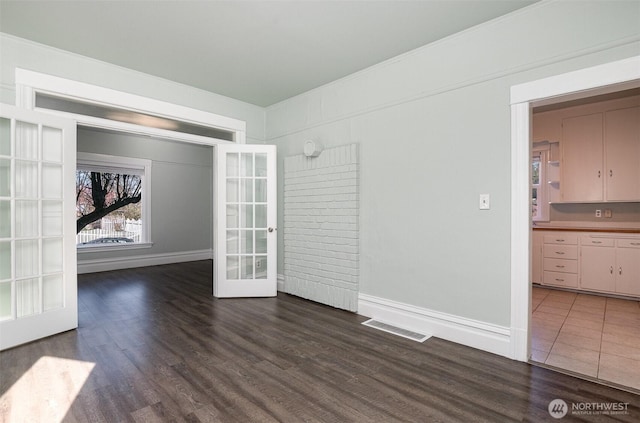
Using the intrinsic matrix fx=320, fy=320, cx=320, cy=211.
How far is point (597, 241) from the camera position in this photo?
4367 mm

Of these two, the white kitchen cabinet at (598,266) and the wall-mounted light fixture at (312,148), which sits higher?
the wall-mounted light fixture at (312,148)

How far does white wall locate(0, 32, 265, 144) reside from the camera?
9.34 feet

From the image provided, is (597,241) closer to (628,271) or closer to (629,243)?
(629,243)

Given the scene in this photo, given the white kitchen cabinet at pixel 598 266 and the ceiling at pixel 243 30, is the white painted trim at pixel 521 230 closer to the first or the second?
the ceiling at pixel 243 30

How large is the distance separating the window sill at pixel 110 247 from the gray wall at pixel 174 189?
0.07m

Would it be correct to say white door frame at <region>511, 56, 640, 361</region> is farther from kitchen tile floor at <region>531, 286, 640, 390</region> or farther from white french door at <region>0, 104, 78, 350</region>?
white french door at <region>0, 104, 78, 350</region>

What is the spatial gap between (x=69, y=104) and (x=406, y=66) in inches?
135

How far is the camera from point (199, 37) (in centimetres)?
290

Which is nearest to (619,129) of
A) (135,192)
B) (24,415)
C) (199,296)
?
(199,296)

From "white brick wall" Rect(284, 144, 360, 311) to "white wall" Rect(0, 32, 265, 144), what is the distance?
1.10m

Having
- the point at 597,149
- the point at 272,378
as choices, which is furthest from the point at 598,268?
the point at 272,378

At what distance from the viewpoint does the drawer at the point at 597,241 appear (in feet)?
14.0

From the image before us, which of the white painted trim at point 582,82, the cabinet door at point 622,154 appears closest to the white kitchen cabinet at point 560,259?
the cabinet door at point 622,154

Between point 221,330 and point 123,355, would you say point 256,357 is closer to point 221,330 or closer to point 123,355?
point 221,330
